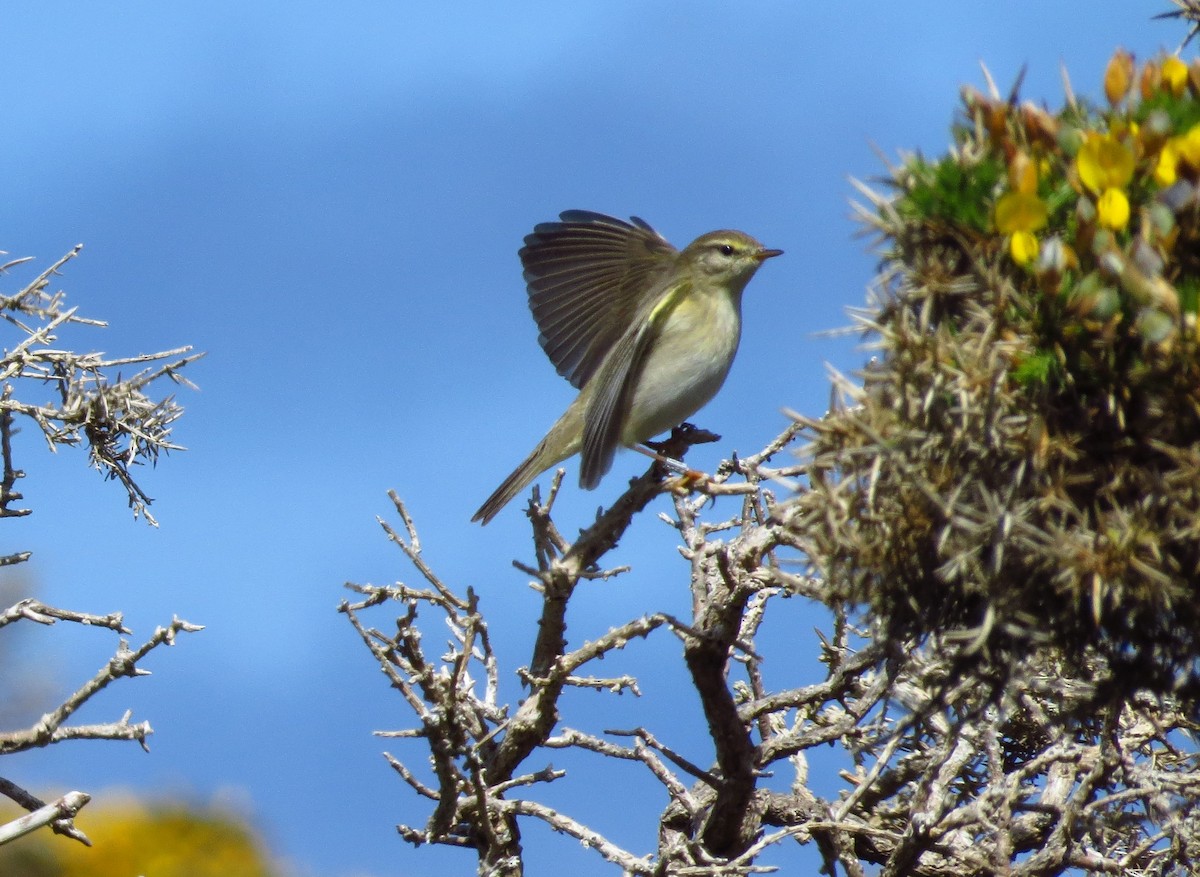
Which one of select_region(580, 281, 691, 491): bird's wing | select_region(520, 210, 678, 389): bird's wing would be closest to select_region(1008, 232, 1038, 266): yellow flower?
select_region(580, 281, 691, 491): bird's wing

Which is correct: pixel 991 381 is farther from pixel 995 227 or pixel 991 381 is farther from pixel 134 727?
pixel 134 727

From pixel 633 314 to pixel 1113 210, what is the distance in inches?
204

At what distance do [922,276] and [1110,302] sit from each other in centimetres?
50

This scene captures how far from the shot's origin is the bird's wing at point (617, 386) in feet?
22.0

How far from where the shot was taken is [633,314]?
8.42 m

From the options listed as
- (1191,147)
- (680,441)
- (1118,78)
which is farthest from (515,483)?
(1191,147)

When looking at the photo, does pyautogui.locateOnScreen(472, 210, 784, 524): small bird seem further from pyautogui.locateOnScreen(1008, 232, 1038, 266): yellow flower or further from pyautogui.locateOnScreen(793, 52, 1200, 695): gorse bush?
pyautogui.locateOnScreen(1008, 232, 1038, 266): yellow flower

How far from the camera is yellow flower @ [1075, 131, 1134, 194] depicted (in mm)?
3369

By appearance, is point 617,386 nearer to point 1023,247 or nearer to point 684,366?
point 684,366

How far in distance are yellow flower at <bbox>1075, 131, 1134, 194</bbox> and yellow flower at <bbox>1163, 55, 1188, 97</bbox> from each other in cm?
41

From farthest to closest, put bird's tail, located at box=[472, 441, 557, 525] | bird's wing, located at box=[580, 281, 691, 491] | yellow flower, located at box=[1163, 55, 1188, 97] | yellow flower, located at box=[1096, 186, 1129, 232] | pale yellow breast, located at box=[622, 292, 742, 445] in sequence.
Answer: bird's tail, located at box=[472, 441, 557, 525] → pale yellow breast, located at box=[622, 292, 742, 445] → bird's wing, located at box=[580, 281, 691, 491] → yellow flower, located at box=[1163, 55, 1188, 97] → yellow flower, located at box=[1096, 186, 1129, 232]

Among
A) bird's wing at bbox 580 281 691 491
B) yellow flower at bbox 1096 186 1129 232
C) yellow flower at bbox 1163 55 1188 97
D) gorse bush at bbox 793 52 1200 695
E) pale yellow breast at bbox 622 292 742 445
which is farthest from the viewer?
pale yellow breast at bbox 622 292 742 445

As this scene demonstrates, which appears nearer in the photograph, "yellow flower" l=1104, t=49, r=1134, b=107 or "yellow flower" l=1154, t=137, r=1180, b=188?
"yellow flower" l=1154, t=137, r=1180, b=188

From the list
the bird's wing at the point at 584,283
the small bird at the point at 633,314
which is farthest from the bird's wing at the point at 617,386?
the bird's wing at the point at 584,283
